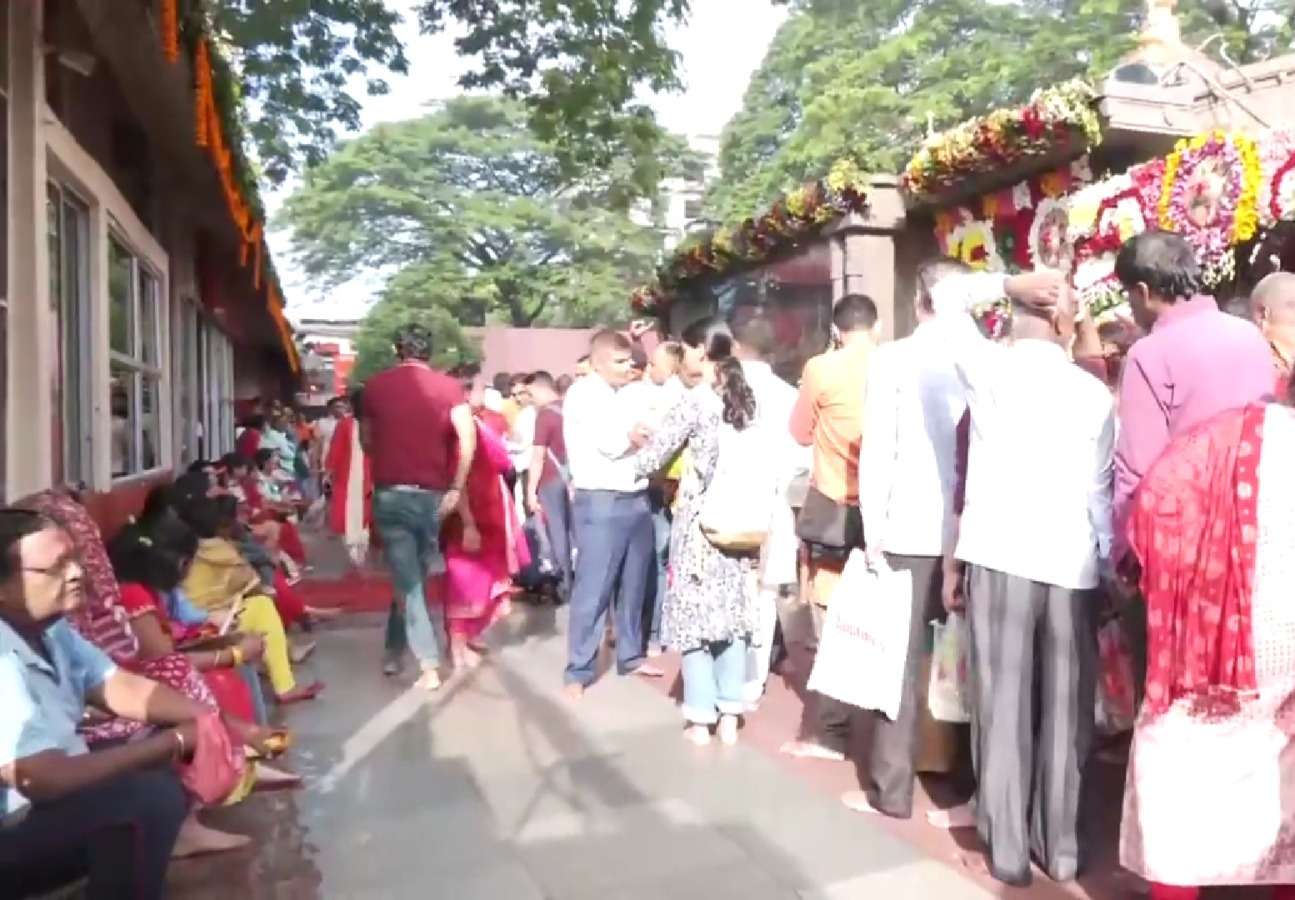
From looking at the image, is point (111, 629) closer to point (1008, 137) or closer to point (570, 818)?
point (570, 818)

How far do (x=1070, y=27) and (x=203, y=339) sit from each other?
18885mm

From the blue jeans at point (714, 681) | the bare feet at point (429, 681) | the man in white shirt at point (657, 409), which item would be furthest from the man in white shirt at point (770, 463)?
the bare feet at point (429, 681)

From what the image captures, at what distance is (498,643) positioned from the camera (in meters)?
6.82

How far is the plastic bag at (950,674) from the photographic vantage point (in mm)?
3801

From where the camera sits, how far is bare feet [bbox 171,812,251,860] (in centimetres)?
365

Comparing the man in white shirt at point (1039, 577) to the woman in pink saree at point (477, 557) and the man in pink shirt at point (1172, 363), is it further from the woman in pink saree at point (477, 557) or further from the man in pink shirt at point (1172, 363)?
the woman in pink saree at point (477, 557)

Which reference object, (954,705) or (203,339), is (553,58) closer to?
(203,339)

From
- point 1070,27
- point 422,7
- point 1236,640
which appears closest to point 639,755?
point 1236,640

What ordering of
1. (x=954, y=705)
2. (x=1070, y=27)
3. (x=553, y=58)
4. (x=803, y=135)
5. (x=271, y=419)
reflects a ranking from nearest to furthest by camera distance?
(x=954, y=705) → (x=553, y=58) → (x=271, y=419) → (x=1070, y=27) → (x=803, y=135)

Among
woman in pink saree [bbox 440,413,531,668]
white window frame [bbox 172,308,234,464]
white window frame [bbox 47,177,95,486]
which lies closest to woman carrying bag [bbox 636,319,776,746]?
woman in pink saree [bbox 440,413,531,668]

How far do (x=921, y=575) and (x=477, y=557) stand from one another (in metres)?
3.10

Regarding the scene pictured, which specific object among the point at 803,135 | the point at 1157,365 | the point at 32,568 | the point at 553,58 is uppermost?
the point at 803,135

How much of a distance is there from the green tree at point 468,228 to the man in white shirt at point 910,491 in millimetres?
27719

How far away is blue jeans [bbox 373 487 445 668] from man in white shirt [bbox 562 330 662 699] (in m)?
0.69
